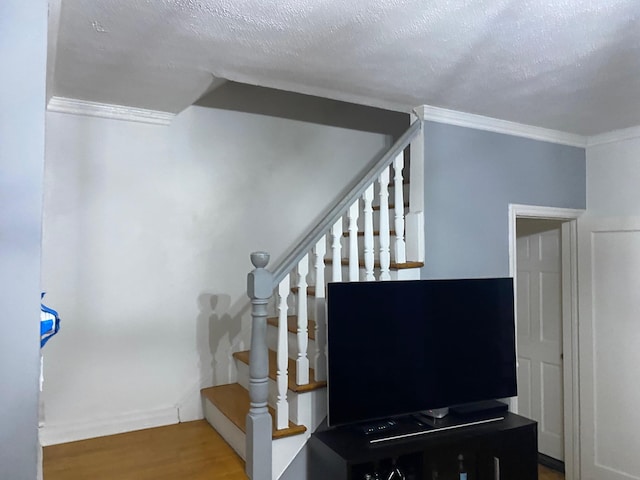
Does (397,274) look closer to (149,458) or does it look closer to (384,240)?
(384,240)

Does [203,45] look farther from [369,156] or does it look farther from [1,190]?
[369,156]

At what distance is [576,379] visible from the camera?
3654mm

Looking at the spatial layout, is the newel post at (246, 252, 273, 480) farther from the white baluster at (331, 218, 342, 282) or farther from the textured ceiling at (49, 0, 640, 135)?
the textured ceiling at (49, 0, 640, 135)

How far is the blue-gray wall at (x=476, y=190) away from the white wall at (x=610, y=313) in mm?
369

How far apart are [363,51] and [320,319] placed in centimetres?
131

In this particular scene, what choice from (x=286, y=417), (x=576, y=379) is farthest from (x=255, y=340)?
(x=576, y=379)

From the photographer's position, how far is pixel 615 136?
3.41m

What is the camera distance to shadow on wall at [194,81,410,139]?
10.5 feet

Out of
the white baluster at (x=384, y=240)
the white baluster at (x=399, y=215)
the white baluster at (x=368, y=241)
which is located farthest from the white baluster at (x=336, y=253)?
the white baluster at (x=399, y=215)

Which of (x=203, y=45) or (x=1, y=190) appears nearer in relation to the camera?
(x=1, y=190)

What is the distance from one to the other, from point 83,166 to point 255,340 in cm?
147

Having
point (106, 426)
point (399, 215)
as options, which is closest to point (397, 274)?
point (399, 215)

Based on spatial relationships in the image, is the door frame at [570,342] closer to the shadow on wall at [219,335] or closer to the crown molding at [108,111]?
the shadow on wall at [219,335]

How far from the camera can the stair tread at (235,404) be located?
2355 millimetres
